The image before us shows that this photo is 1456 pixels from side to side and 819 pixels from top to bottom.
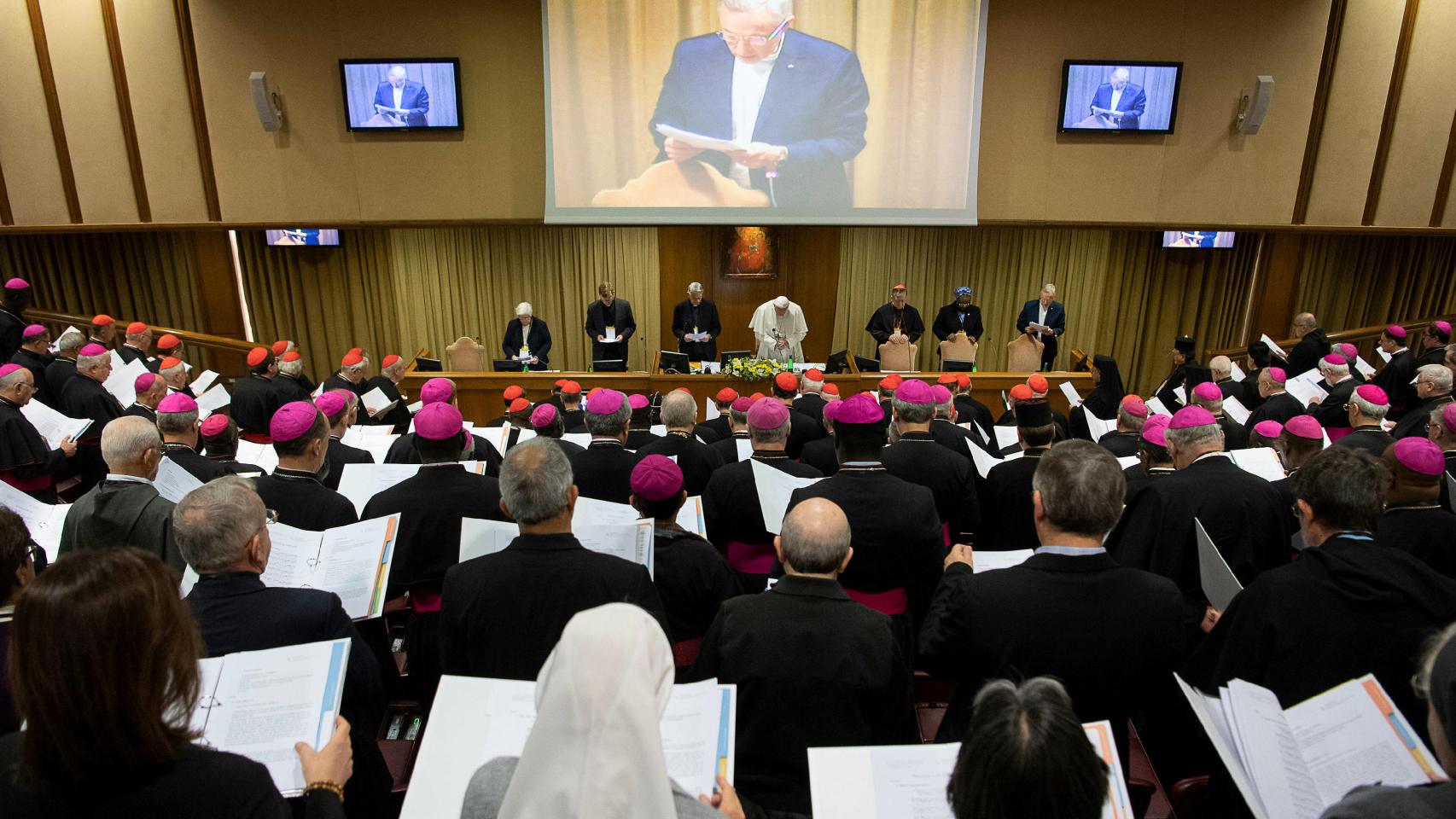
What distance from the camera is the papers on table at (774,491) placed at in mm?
3746

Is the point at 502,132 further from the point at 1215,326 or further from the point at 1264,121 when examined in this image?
the point at 1215,326

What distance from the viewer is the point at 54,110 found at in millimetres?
8938

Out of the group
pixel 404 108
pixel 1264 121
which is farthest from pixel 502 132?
pixel 1264 121

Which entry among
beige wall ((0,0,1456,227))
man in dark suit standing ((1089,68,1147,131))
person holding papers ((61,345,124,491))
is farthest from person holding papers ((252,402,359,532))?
man in dark suit standing ((1089,68,1147,131))

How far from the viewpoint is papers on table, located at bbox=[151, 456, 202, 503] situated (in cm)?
369

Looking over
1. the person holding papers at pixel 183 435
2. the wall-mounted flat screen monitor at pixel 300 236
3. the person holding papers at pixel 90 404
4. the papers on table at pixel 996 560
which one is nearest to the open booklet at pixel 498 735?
the papers on table at pixel 996 560

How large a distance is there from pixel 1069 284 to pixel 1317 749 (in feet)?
36.0

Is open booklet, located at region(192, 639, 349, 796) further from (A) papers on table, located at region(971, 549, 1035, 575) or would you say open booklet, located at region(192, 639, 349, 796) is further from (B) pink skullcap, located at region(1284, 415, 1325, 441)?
(B) pink skullcap, located at region(1284, 415, 1325, 441)

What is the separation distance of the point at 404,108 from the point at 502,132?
1.06m

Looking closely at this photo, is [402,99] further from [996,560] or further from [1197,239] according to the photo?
[1197,239]

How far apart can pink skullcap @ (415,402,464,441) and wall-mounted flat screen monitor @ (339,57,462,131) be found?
6443mm

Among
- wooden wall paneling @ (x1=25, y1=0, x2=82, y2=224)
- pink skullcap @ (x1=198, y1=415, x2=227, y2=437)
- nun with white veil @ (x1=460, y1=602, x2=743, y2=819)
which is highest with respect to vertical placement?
wooden wall paneling @ (x1=25, y1=0, x2=82, y2=224)

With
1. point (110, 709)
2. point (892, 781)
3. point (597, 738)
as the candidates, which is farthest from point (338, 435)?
point (597, 738)

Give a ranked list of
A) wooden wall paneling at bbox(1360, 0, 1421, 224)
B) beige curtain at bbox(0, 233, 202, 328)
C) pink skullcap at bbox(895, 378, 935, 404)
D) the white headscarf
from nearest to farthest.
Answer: the white headscarf < pink skullcap at bbox(895, 378, 935, 404) < wooden wall paneling at bbox(1360, 0, 1421, 224) < beige curtain at bbox(0, 233, 202, 328)
